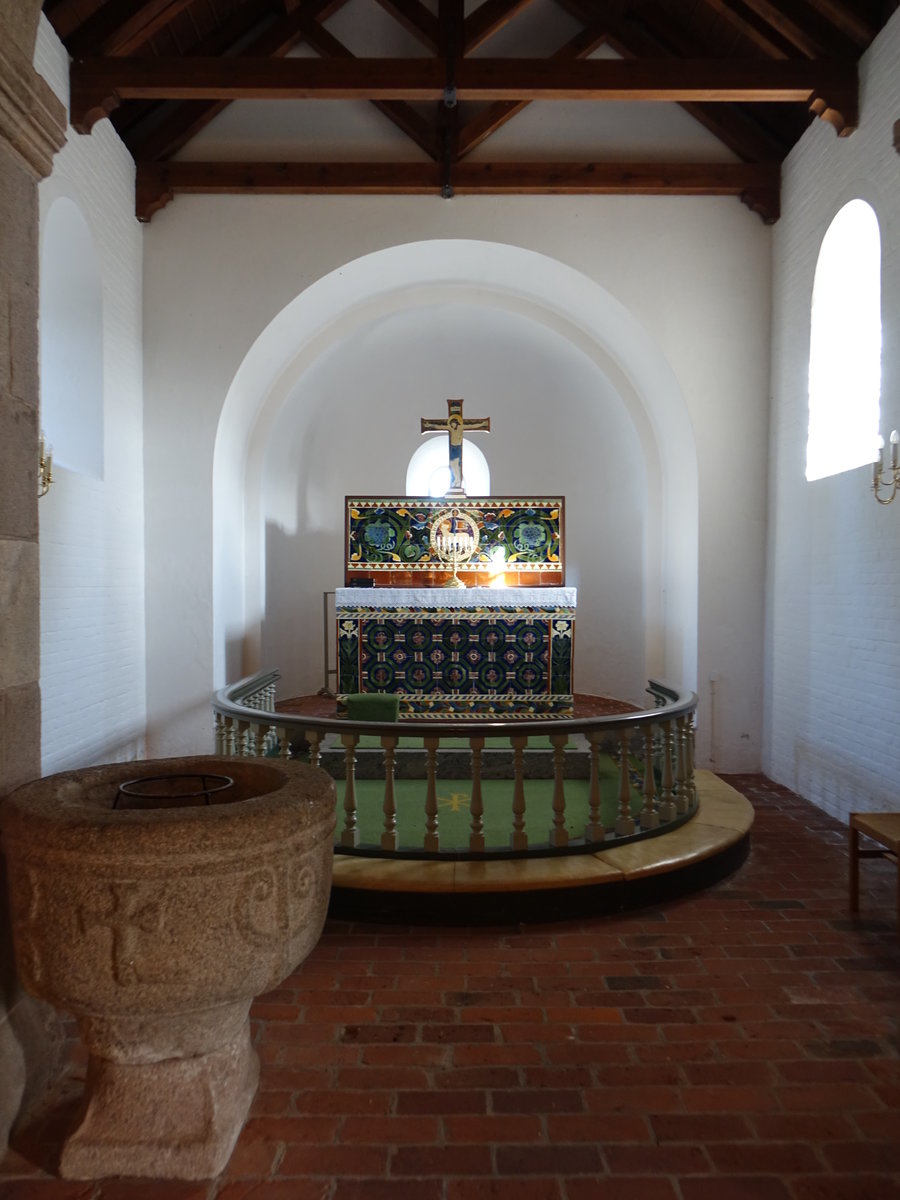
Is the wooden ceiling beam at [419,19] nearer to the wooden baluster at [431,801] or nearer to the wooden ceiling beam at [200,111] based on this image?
the wooden ceiling beam at [200,111]

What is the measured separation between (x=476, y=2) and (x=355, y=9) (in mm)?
1080

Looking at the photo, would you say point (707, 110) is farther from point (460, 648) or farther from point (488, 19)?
point (460, 648)

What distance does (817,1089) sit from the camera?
2.54 metres

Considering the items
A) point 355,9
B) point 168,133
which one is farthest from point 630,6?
point 168,133

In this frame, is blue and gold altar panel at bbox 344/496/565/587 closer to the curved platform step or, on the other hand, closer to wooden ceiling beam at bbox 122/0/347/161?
wooden ceiling beam at bbox 122/0/347/161

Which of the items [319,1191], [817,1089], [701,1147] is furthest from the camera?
[817,1089]

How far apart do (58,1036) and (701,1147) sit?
198 centimetres

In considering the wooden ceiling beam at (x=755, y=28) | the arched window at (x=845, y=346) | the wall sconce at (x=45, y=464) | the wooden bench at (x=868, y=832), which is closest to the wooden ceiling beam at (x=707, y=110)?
the wooden ceiling beam at (x=755, y=28)

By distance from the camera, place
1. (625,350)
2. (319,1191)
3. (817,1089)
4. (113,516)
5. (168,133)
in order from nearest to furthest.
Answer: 1. (319,1191)
2. (817,1089)
3. (113,516)
4. (168,133)
5. (625,350)

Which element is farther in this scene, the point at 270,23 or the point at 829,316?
the point at 270,23

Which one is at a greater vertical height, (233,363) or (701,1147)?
(233,363)

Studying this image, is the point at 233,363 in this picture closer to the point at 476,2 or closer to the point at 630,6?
the point at 476,2

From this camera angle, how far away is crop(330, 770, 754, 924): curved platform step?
147 inches

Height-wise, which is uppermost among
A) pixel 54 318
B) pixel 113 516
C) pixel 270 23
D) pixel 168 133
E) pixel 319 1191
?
pixel 270 23
